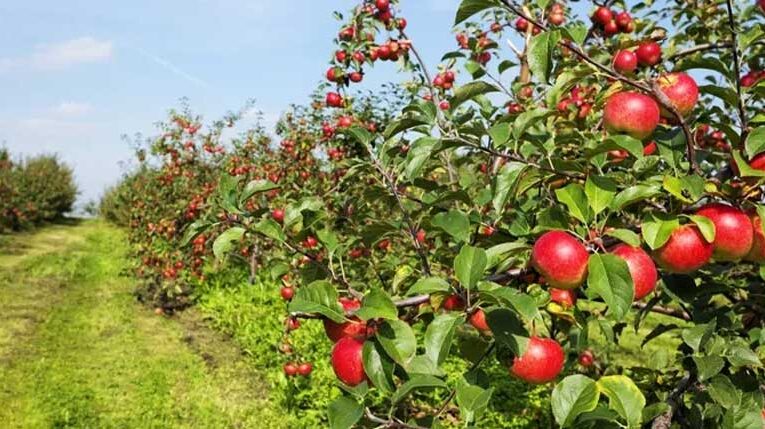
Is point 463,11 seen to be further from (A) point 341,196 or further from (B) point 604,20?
(A) point 341,196

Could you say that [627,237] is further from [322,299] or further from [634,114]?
[322,299]

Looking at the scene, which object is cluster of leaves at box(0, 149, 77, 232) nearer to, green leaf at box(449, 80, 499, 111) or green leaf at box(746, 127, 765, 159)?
green leaf at box(449, 80, 499, 111)

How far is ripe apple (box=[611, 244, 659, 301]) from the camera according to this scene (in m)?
1.14

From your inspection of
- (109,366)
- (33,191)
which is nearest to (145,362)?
(109,366)

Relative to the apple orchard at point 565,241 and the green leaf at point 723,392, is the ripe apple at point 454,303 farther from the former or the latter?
the green leaf at point 723,392

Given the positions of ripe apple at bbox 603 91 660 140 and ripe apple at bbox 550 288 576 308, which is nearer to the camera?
ripe apple at bbox 603 91 660 140

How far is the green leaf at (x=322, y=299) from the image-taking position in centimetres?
115

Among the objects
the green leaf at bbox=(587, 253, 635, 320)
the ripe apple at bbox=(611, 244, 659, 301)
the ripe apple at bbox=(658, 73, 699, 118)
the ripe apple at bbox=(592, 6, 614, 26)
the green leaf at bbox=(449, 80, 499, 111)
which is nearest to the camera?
the green leaf at bbox=(587, 253, 635, 320)

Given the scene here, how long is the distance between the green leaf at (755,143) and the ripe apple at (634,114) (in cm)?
17

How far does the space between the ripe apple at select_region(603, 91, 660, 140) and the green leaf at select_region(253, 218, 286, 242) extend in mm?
727

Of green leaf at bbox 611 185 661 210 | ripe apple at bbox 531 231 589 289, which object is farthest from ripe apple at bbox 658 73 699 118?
ripe apple at bbox 531 231 589 289

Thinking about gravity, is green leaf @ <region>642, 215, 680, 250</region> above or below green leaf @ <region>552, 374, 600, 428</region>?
above

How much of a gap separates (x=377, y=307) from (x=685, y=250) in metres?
0.56

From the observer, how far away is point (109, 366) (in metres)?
5.61
